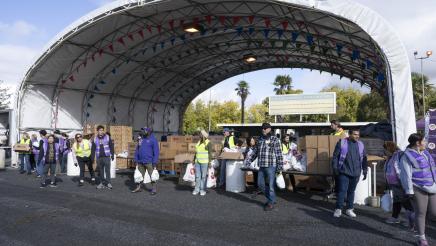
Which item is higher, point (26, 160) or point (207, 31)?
point (207, 31)

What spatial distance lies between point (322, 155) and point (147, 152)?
4470mm

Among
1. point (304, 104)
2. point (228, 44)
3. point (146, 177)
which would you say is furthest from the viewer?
point (304, 104)

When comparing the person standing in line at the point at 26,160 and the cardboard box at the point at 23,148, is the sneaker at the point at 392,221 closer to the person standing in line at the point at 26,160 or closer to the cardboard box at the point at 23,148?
the person standing in line at the point at 26,160

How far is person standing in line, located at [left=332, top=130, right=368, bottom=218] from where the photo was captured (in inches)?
284

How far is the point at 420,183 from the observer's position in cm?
537

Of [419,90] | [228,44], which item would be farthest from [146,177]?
[419,90]

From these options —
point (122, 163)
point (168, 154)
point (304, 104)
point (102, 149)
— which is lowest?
point (122, 163)

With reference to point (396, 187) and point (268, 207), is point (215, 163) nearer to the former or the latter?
point (268, 207)

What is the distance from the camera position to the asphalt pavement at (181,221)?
5.72 m

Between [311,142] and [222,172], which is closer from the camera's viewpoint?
[311,142]

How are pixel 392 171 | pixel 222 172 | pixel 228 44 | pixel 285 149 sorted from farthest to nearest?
pixel 228 44
pixel 222 172
pixel 285 149
pixel 392 171

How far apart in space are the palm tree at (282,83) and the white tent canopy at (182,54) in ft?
86.1

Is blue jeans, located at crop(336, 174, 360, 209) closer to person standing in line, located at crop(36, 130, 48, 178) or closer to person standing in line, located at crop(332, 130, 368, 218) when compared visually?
person standing in line, located at crop(332, 130, 368, 218)

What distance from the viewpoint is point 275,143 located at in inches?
315
